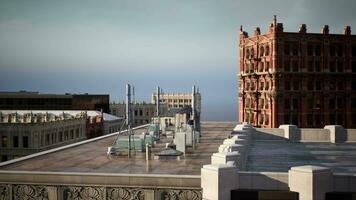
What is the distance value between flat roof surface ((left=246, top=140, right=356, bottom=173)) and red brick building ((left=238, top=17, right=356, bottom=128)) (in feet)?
151

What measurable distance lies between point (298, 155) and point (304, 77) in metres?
56.9

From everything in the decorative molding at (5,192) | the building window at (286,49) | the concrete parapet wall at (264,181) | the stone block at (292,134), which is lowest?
the decorative molding at (5,192)

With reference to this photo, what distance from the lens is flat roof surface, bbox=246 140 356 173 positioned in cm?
2597

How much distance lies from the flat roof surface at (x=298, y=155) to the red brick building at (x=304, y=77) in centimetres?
4616

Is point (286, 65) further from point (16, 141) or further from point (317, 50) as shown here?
point (16, 141)

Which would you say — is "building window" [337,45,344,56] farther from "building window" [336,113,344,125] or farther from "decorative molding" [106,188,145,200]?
"decorative molding" [106,188,145,200]

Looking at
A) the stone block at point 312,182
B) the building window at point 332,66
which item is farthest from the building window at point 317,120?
the stone block at point 312,182

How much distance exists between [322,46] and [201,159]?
64713mm

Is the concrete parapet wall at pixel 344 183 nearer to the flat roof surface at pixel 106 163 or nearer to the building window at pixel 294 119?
the flat roof surface at pixel 106 163

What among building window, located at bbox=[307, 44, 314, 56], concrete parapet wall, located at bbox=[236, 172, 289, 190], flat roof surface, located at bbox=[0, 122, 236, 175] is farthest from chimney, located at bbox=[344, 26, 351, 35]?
concrete parapet wall, located at bbox=[236, 172, 289, 190]

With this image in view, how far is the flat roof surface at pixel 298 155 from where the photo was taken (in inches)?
1022

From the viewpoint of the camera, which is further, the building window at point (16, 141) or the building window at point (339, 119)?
the building window at point (339, 119)

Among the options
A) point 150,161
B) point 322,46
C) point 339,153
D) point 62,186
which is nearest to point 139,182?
A: point 62,186

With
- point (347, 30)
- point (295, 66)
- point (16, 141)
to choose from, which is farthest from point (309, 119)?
point (16, 141)
